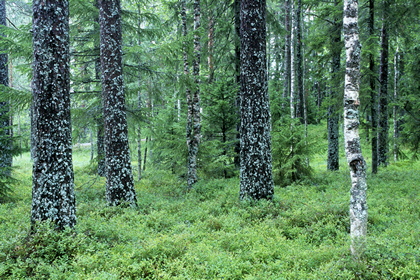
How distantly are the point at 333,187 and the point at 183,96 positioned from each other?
285 inches

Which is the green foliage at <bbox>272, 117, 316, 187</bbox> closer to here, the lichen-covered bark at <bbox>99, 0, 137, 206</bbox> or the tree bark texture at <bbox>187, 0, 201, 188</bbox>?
the tree bark texture at <bbox>187, 0, 201, 188</bbox>

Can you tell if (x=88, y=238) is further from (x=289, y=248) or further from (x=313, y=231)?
(x=313, y=231)

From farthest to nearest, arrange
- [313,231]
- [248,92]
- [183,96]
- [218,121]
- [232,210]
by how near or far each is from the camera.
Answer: [218,121] < [183,96] < [248,92] < [232,210] < [313,231]

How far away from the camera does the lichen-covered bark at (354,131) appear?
16.7ft

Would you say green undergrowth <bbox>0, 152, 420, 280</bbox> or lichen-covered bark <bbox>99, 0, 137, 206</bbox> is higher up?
lichen-covered bark <bbox>99, 0, 137, 206</bbox>

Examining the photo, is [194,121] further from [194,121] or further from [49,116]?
[49,116]

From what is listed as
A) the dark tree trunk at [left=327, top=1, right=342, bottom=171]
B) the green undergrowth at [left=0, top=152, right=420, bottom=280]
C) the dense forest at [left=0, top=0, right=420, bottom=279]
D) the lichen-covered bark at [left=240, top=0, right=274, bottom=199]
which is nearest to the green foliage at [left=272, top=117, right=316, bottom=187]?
the dense forest at [left=0, top=0, right=420, bottom=279]

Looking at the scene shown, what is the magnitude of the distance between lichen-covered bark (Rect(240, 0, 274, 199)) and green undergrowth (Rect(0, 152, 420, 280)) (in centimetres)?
64

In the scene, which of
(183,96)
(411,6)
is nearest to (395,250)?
(183,96)

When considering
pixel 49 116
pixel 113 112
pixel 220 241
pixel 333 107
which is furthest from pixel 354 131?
pixel 333 107

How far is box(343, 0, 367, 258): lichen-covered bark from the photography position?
201 inches

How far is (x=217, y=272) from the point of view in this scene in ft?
15.7

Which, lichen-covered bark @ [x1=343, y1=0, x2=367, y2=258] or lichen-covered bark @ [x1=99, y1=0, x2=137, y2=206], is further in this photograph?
lichen-covered bark @ [x1=99, y1=0, x2=137, y2=206]

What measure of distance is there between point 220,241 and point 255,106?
4.28m
